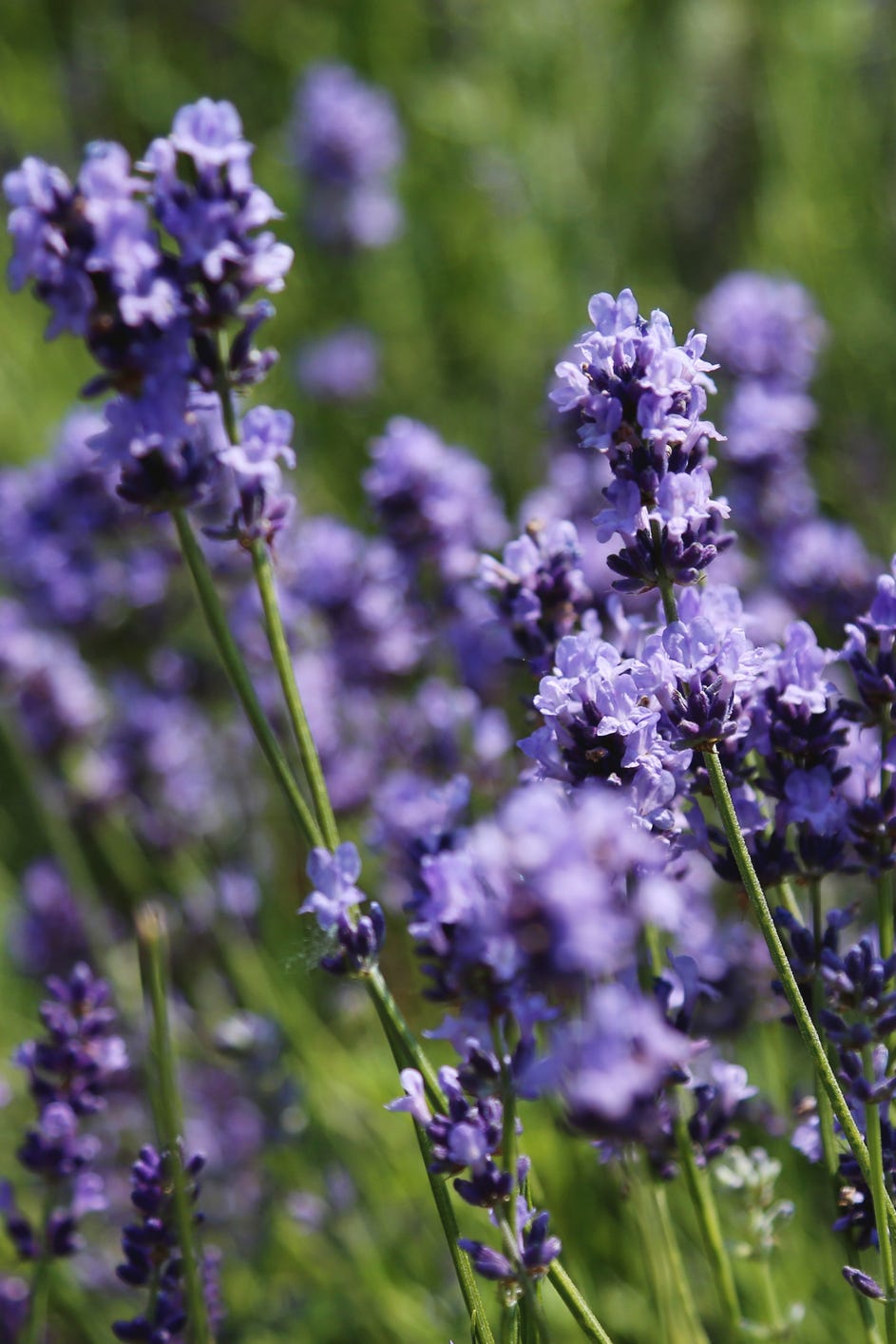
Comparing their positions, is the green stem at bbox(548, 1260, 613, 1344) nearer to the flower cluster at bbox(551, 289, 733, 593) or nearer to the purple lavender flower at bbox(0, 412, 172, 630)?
the flower cluster at bbox(551, 289, 733, 593)

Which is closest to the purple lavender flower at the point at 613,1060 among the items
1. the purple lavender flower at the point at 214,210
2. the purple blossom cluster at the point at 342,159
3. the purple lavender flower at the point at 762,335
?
the purple lavender flower at the point at 214,210

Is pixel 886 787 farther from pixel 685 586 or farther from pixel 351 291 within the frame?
pixel 351 291

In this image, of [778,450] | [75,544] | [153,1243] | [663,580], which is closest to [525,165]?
[778,450]

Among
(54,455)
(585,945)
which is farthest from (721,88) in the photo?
(585,945)

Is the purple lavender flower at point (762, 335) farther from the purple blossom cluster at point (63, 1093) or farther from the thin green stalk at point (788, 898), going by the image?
the purple blossom cluster at point (63, 1093)

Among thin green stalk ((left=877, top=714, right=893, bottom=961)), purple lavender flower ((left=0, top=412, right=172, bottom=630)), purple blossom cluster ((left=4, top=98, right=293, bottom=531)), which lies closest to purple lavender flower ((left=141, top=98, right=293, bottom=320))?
purple blossom cluster ((left=4, top=98, right=293, bottom=531))

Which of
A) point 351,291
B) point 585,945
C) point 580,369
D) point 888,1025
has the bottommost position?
point 585,945

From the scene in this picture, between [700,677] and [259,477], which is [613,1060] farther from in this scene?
[259,477]
